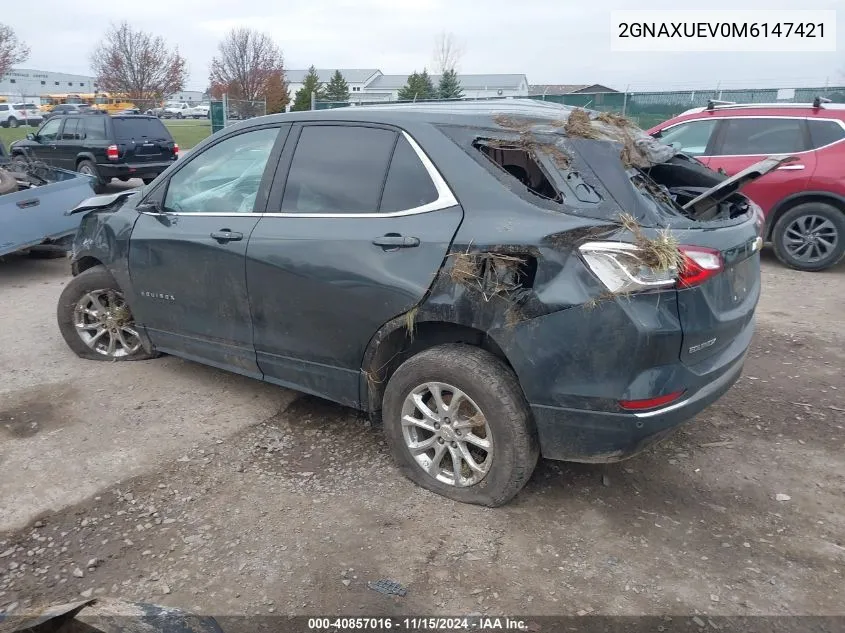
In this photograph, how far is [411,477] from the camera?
3.43m

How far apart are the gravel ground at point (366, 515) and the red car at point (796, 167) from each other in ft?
11.9

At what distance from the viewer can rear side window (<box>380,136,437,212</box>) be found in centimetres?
322

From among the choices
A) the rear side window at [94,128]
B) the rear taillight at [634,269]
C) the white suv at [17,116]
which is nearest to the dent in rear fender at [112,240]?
the rear taillight at [634,269]

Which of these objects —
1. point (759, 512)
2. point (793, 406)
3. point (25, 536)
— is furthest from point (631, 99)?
point (25, 536)

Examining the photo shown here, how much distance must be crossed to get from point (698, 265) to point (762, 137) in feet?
20.4

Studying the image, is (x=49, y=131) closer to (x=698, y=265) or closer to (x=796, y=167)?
(x=796, y=167)

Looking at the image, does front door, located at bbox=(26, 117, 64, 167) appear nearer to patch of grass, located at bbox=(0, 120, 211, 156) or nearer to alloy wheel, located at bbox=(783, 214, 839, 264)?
patch of grass, located at bbox=(0, 120, 211, 156)

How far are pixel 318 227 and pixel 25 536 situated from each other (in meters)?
1.98

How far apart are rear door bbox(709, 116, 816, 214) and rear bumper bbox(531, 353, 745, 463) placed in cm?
554

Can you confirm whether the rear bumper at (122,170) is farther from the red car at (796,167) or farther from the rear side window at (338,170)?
the rear side window at (338,170)

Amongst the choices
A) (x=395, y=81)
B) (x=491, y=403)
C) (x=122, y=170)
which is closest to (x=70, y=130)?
(x=122, y=170)

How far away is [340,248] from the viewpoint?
3377 mm

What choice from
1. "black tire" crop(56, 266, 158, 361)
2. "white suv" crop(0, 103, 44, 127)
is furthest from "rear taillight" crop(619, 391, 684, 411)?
"white suv" crop(0, 103, 44, 127)

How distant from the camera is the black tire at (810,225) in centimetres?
738
